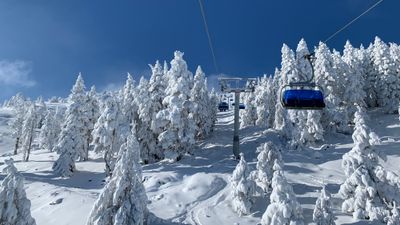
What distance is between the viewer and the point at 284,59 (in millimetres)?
60812

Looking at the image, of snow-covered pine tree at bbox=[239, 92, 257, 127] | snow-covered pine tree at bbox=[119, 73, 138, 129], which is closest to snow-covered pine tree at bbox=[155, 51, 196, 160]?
snow-covered pine tree at bbox=[119, 73, 138, 129]

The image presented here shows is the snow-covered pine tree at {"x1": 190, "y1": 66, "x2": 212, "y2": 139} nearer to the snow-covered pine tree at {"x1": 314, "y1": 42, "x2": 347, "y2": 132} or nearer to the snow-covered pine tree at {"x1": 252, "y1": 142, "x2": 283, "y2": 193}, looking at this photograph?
the snow-covered pine tree at {"x1": 314, "y1": 42, "x2": 347, "y2": 132}

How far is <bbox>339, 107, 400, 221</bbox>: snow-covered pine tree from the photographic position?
29188 millimetres

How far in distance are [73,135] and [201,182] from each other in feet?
72.7

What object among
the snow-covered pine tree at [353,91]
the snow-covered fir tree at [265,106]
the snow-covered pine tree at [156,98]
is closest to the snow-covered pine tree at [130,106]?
the snow-covered pine tree at [156,98]

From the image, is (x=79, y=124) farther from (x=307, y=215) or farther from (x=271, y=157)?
(x=307, y=215)

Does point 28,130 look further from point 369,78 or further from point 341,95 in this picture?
point 369,78

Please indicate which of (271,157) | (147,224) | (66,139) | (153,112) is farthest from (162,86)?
(147,224)

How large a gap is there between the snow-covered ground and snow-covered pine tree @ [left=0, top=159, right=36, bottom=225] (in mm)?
11277

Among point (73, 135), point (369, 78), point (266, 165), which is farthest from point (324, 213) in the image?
point (369, 78)

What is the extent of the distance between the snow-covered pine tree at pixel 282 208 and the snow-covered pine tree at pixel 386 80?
1881 inches

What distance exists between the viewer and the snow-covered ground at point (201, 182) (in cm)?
3381

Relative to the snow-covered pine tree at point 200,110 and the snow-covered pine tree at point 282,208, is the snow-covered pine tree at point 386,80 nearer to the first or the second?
the snow-covered pine tree at point 200,110

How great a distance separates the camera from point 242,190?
109 ft
